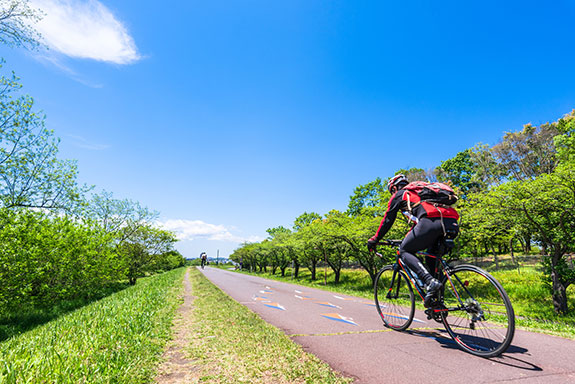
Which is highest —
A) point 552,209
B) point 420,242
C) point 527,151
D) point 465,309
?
point 527,151

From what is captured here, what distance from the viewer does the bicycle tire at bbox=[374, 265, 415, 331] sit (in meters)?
4.43

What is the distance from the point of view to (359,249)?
1905cm

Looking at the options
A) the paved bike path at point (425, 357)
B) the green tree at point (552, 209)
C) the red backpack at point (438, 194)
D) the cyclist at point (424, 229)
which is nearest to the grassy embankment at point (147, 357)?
the paved bike path at point (425, 357)

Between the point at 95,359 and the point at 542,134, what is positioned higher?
the point at 542,134

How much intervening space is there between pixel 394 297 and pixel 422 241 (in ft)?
6.00

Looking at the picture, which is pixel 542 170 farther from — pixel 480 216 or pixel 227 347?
pixel 227 347

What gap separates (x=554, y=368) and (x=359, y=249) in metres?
16.5

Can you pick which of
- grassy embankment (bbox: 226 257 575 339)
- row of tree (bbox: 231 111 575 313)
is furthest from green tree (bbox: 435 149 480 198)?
grassy embankment (bbox: 226 257 575 339)

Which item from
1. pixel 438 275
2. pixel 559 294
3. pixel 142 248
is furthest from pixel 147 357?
pixel 142 248

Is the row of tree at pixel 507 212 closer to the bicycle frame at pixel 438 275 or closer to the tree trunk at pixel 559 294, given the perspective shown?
the tree trunk at pixel 559 294

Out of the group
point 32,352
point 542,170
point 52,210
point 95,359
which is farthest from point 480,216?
point 542,170

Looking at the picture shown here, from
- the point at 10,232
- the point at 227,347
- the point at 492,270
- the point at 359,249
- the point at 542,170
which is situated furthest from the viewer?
the point at 542,170

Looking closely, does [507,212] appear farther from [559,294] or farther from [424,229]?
[424,229]

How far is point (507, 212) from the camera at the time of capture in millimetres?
10102
